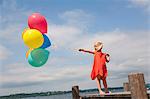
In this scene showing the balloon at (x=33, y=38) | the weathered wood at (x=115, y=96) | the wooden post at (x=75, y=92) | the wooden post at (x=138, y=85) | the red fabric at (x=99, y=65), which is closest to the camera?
the wooden post at (x=138, y=85)

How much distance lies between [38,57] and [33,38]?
58 centimetres

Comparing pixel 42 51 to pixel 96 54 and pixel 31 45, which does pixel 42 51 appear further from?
pixel 96 54

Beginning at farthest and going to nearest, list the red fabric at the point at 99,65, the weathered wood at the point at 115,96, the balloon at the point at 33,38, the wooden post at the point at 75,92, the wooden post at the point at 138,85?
the wooden post at the point at 75,92 < the red fabric at the point at 99,65 < the balloon at the point at 33,38 < the weathered wood at the point at 115,96 < the wooden post at the point at 138,85

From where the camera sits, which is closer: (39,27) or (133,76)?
(133,76)

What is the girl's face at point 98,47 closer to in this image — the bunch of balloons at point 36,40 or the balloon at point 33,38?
the bunch of balloons at point 36,40

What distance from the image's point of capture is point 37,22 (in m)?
9.73

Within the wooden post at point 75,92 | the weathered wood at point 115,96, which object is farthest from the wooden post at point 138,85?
the wooden post at point 75,92

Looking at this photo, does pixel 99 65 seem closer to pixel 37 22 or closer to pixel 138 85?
pixel 37 22

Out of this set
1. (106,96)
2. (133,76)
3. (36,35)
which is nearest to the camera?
(133,76)

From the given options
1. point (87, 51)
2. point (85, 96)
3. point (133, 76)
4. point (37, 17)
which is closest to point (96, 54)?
point (87, 51)

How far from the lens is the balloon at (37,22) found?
973cm

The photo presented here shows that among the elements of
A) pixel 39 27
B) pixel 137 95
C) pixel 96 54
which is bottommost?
pixel 137 95

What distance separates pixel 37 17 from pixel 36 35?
30.4 inches

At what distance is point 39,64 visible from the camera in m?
9.52
